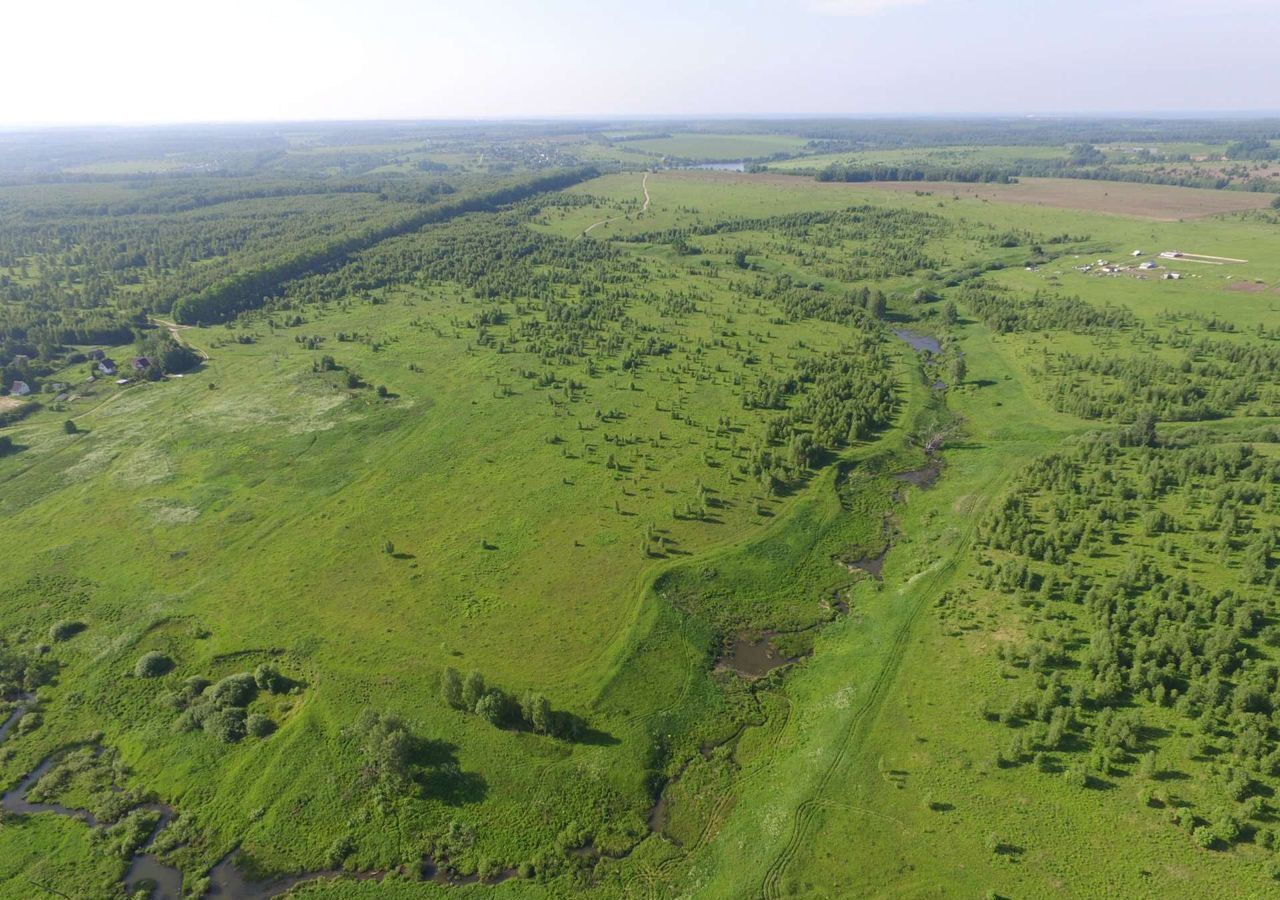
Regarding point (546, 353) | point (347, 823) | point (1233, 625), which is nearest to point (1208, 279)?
point (1233, 625)

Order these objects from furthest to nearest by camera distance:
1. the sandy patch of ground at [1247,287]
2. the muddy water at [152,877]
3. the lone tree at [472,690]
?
the sandy patch of ground at [1247,287] → the lone tree at [472,690] → the muddy water at [152,877]

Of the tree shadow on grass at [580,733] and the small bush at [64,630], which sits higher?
the small bush at [64,630]

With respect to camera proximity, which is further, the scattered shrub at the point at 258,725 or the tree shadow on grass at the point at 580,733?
the scattered shrub at the point at 258,725

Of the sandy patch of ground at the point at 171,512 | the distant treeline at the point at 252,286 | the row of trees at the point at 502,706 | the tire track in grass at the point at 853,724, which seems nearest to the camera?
the tire track in grass at the point at 853,724

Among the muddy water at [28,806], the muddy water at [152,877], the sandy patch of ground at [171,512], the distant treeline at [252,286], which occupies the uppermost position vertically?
the distant treeline at [252,286]

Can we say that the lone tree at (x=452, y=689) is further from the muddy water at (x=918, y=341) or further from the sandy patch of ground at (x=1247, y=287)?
the sandy patch of ground at (x=1247, y=287)

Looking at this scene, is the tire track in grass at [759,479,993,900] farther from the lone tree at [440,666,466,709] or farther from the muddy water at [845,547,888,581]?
the lone tree at [440,666,466,709]

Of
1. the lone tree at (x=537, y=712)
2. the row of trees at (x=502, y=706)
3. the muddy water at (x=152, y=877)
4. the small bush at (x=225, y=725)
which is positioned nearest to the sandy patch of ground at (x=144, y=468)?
the small bush at (x=225, y=725)

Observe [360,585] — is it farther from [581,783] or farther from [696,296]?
[696,296]
